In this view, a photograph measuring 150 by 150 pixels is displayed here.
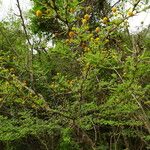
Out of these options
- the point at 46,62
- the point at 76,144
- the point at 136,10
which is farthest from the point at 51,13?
the point at 46,62

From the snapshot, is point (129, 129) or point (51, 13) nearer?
point (51, 13)

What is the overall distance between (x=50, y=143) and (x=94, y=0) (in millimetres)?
3201

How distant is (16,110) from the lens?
737cm

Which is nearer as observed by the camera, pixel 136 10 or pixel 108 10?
pixel 136 10

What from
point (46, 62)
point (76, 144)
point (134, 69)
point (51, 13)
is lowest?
point (76, 144)

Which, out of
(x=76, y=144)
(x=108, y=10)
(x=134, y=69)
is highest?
(x=108, y=10)

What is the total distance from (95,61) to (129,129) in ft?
12.8

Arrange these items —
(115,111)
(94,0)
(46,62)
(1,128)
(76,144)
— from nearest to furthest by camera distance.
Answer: (115,111) < (1,128) < (76,144) < (94,0) < (46,62)

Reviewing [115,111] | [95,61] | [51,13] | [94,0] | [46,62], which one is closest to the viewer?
[51,13]

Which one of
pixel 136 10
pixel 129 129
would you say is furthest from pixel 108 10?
pixel 136 10

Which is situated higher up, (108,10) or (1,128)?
(108,10)

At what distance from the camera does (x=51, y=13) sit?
3039mm

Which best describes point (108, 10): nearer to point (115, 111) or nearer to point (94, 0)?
point (94, 0)

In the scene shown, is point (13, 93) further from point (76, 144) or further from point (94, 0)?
point (94, 0)
